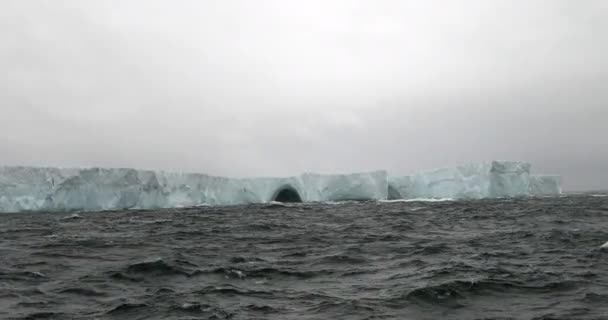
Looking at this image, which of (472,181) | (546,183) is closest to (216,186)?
(472,181)

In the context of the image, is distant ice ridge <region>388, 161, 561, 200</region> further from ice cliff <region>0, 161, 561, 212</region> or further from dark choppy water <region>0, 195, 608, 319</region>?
dark choppy water <region>0, 195, 608, 319</region>

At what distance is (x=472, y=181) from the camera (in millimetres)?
43406

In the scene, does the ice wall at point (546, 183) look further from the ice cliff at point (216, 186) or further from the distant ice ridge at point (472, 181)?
the distant ice ridge at point (472, 181)

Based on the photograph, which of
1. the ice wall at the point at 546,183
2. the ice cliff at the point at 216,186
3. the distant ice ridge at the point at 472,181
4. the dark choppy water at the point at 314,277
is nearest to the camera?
the dark choppy water at the point at 314,277

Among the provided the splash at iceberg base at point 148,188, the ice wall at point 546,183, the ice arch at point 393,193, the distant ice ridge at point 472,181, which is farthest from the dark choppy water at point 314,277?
the ice wall at point 546,183

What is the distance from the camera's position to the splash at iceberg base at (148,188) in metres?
33.4

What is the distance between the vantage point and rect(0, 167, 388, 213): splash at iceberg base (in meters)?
33.4

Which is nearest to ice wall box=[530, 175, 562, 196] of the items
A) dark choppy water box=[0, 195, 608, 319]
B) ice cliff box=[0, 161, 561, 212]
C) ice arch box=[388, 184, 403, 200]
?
ice cliff box=[0, 161, 561, 212]

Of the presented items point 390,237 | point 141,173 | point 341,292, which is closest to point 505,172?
point 141,173

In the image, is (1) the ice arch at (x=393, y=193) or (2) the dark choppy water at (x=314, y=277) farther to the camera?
(1) the ice arch at (x=393, y=193)

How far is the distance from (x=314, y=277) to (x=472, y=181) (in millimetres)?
37835

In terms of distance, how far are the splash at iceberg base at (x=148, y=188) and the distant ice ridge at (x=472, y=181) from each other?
11.8ft

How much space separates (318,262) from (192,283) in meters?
2.76

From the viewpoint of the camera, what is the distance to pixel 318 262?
Result: 9.89 metres
